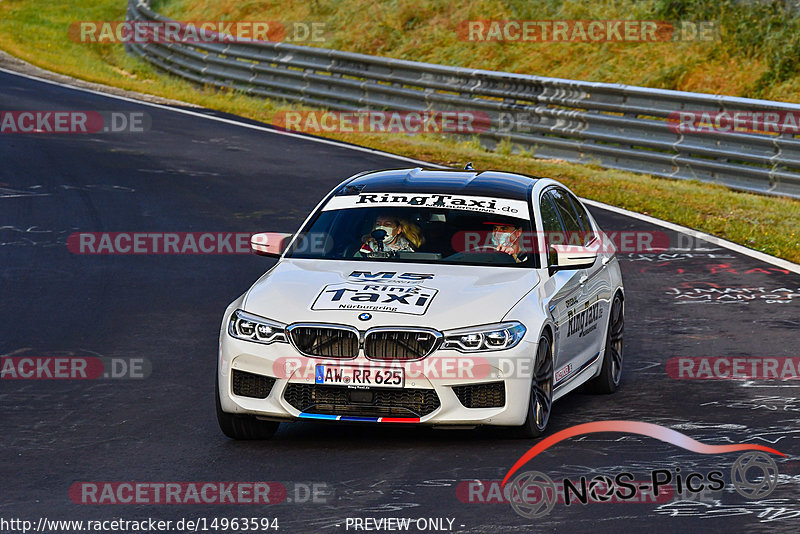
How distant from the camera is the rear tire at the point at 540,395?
26.8ft

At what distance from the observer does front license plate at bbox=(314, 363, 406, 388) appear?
7.93 metres

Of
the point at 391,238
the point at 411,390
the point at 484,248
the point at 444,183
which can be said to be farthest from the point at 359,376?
the point at 444,183

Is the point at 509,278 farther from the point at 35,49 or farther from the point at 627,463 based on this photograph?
the point at 35,49

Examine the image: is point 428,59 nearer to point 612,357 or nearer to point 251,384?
point 612,357

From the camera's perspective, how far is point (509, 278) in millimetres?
8766

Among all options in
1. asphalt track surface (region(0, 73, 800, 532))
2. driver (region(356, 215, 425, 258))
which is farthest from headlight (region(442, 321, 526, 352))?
driver (region(356, 215, 425, 258))

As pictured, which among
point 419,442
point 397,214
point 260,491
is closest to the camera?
point 260,491

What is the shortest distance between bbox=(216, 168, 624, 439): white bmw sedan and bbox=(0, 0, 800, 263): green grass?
6.86 meters

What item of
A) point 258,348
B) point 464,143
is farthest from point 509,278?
point 464,143

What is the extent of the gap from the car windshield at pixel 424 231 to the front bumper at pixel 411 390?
4.07 feet

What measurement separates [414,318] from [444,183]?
2.00m

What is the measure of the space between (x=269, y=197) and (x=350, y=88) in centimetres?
823

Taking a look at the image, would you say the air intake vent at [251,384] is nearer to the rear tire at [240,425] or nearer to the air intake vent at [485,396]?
the rear tire at [240,425]

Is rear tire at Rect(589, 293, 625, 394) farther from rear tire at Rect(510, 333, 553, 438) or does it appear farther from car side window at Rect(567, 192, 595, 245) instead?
rear tire at Rect(510, 333, 553, 438)
